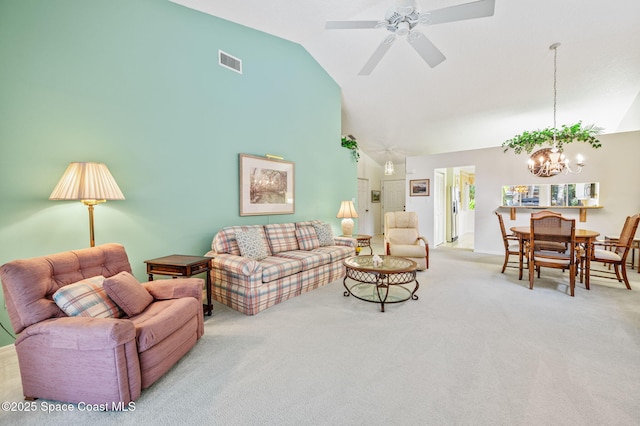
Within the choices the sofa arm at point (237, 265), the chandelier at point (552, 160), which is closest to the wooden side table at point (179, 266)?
the sofa arm at point (237, 265)

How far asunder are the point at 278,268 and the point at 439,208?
5676mm

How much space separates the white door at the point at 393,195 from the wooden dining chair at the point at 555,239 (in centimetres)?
600

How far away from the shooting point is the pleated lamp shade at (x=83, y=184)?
222 centimetres

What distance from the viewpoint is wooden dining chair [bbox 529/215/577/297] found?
11.3ft

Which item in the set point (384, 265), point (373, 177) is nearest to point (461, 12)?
point (384, 265)

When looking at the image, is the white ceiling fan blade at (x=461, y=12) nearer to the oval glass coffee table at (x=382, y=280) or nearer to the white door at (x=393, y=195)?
the oval glass coffee table at (x=382, y=280)

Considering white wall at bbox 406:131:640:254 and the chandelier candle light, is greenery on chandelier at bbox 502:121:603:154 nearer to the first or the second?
the chandelier candle light

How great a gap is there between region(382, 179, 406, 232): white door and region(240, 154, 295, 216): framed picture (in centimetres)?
593

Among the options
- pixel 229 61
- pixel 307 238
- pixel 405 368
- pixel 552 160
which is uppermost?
pixel 229 61

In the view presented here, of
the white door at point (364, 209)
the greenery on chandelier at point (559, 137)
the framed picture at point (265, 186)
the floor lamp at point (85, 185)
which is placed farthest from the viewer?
the white door at point (364, 209)

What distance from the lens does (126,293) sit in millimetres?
2014

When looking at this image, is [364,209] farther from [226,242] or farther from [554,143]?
[226,242]

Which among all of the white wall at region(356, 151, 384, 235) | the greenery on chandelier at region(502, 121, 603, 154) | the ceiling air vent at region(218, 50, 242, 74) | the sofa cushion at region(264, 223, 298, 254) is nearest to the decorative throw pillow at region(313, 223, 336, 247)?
the sofa cushion at region(264, 223, 298, 254)

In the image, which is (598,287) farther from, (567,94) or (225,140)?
(225,140)
